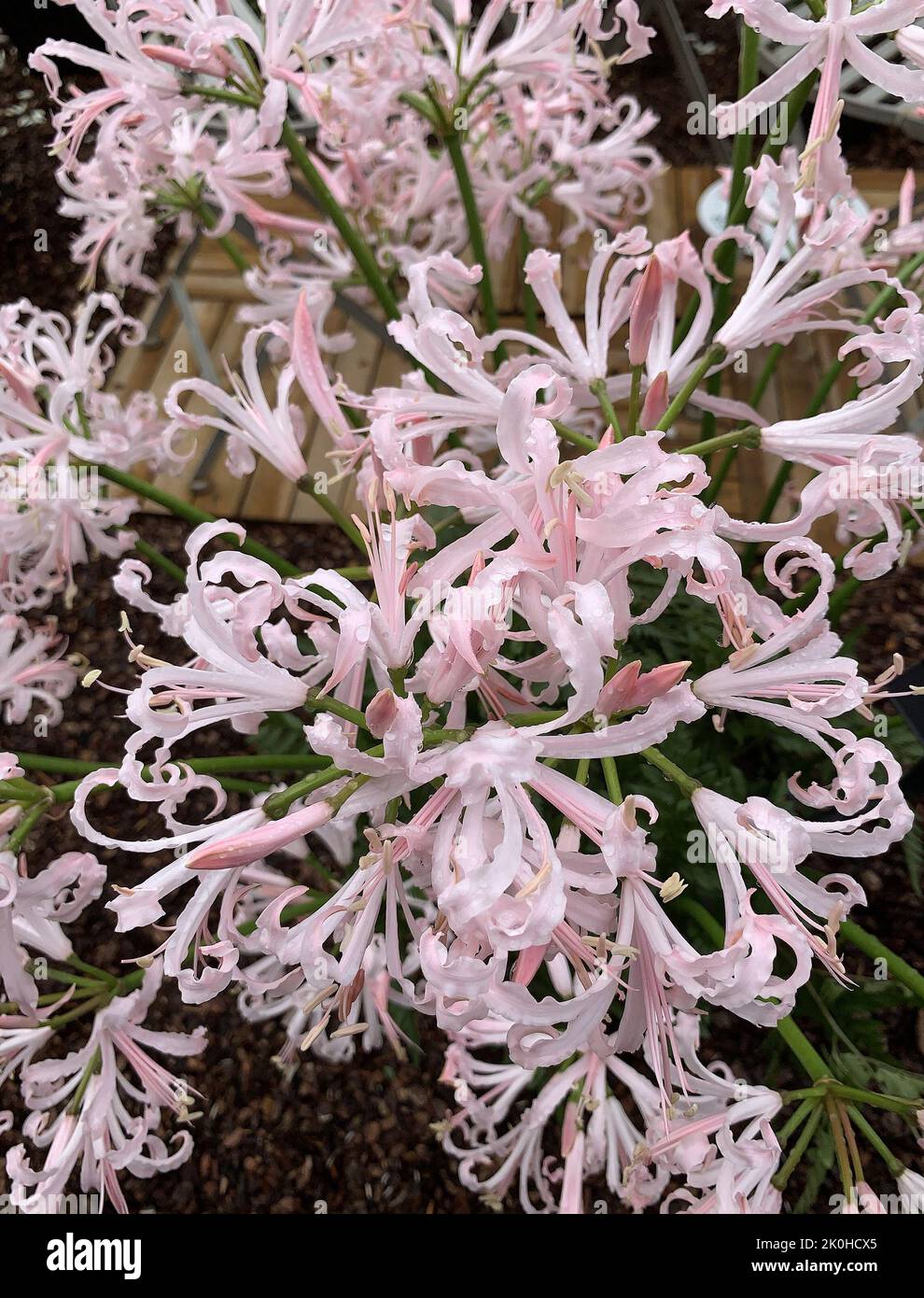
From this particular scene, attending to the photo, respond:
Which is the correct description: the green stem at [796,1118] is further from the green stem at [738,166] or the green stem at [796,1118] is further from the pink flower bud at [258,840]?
the green stem at [738,166]

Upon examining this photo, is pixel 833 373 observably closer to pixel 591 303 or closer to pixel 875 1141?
pixel 591 303

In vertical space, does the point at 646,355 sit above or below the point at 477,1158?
above

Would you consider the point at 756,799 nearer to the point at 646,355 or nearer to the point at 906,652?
the point at 646,355

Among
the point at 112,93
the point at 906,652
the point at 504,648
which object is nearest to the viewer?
the point at 112,93

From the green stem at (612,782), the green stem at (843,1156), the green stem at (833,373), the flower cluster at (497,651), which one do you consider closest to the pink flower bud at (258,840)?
the flower cluster at (497,651)
